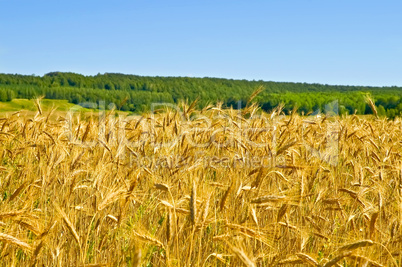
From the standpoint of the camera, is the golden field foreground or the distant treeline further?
the distant treeline

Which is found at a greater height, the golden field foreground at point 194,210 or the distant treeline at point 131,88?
the distant treeline at point 131,88

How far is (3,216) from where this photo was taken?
5.84 feet

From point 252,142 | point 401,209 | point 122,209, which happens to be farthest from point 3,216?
point 252,142

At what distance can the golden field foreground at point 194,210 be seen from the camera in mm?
1841

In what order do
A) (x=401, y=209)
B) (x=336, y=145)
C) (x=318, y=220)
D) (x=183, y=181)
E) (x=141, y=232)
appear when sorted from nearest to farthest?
(x=141, y=232) → (x=401, y=209) → (x=318, y=220) → (x=183, y=181) → (x=336, y=145)

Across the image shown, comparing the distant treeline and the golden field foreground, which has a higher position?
the distant treeline

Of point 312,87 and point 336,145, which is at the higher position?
point 312,87

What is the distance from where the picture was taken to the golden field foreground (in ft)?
6.04

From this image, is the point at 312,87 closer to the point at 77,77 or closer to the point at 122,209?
the point at 77,77

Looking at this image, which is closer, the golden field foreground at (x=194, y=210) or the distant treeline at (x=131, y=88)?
the golden field foreground at (x=194, y=210)

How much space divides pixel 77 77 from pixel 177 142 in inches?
4092

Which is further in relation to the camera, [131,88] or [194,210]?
[131,88]

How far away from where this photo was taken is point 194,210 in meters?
1.71

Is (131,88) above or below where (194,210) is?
above
